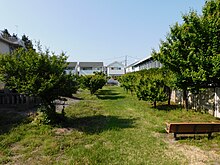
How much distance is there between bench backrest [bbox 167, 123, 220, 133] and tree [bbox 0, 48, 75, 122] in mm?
5149

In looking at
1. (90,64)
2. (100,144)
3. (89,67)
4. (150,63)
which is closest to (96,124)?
(100,144)

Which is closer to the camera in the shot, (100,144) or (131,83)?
(100,144)

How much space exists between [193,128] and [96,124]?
4348 mm

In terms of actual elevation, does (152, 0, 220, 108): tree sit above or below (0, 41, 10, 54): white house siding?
below

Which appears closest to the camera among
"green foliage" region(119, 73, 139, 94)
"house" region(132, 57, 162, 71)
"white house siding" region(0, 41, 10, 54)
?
"green foliage" region(119, 73, 139, 94)

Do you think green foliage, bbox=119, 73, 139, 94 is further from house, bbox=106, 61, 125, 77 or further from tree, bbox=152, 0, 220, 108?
house, bbox=106, 61, 125, 77

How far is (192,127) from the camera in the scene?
23.8 ft

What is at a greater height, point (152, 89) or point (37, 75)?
point (37, 75)

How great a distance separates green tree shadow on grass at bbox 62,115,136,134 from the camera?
8.80 metres

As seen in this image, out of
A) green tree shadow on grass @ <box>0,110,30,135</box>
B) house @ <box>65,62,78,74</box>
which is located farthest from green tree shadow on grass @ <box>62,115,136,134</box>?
house @ <box>65,62,78,74</box>

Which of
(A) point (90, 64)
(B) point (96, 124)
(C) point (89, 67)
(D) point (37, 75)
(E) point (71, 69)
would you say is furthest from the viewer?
(A) point (90, 64)

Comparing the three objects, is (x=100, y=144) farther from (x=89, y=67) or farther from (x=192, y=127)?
(x=89, y=67)

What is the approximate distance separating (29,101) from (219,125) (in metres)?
12.5

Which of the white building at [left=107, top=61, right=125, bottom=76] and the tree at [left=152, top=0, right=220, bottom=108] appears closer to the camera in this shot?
the tree at [left=152, top=0, right=220, bottom=108]
